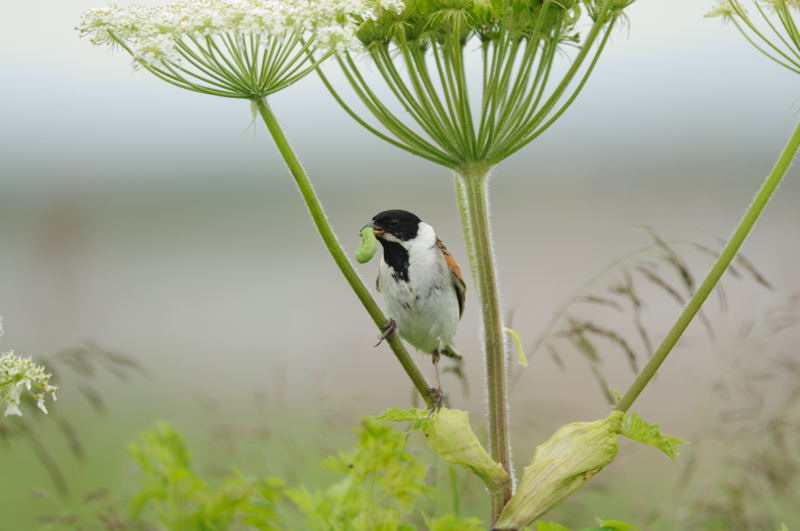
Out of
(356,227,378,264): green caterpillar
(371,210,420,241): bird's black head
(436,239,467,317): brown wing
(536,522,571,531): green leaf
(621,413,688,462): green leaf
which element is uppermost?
(371,210,420,241): bird's black head

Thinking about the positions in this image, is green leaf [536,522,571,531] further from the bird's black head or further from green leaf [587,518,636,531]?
the bird's black head

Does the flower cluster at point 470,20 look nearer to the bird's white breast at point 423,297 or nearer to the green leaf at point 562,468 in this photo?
the bird's white breast at point 423,297

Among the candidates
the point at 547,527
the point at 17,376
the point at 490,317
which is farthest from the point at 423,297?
the point at 17,376

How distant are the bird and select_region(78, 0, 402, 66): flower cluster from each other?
0.88 m

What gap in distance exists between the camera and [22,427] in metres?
2.29

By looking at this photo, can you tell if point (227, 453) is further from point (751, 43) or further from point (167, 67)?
point (751, 43)

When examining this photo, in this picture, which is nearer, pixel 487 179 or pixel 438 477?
pixel 487 179

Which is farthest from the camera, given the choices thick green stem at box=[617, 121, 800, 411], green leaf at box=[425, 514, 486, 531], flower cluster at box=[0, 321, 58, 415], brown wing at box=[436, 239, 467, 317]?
brown wing at box=[436, 239, 467, 317]

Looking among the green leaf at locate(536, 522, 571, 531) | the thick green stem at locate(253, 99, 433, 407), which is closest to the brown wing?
the thick green stem at locate(253, 99, 433, 407)

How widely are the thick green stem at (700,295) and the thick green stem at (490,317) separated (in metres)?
0.32

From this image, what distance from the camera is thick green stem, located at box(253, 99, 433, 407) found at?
2.21 meters

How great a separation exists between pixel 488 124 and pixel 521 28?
0.27 metres

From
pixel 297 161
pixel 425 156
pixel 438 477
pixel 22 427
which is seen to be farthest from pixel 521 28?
pixel 22 427

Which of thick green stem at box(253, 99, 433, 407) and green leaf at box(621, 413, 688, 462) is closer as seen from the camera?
green leaf at box(621, 413, 688, 462)
